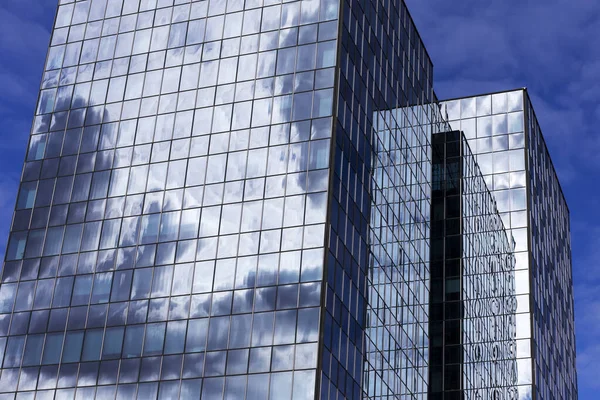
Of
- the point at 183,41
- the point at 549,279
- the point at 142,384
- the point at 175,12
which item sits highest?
the point at 175,12

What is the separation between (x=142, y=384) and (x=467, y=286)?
38.6 meters

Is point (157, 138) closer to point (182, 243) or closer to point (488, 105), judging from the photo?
point (182, 243)

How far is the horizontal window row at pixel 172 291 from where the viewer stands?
60.2 meters

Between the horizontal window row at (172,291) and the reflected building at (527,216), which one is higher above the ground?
the reflected building at (527,216)

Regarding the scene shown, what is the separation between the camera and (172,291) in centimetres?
6328

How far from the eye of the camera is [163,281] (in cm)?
6394

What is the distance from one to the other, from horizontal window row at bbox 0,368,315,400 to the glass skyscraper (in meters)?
0.10

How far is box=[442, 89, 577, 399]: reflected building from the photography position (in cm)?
9762

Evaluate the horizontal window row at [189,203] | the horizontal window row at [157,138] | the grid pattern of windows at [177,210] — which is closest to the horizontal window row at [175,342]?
the grid pattern of windows at [177,210]

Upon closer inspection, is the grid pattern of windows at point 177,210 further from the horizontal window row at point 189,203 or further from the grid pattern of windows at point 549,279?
the grid pattern of windows at point 549,279

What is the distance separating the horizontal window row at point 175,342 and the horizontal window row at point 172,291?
0.82 metres

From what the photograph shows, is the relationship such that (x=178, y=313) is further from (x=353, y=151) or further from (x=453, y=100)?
(x=453, y=100)

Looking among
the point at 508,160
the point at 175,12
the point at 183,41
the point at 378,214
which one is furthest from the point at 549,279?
the point at 175,12

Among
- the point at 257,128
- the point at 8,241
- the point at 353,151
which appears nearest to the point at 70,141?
the point at 8,241
